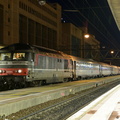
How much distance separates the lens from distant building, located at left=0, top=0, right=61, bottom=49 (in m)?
56.1

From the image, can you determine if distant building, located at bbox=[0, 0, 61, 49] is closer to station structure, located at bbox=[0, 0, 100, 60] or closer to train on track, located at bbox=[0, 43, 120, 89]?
station structure, located at bbox=[0, 0, 100, 60]

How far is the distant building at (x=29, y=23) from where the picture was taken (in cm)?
5606

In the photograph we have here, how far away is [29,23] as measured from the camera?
2544 inches

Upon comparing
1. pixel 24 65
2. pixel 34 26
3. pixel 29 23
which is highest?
pixel 29 23

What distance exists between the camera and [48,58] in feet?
67.2

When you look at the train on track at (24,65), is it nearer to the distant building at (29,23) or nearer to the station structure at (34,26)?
the station structure at (34,26)

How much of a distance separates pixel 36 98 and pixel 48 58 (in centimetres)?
892

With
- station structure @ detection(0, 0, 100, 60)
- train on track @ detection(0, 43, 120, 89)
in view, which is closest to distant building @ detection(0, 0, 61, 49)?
station structure @ detection(0, 0, 100, 60)

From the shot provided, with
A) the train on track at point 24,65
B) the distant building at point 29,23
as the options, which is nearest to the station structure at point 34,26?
the distant building at point 29,23

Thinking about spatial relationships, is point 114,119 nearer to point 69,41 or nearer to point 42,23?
point 42,23

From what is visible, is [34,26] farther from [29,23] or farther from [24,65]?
[24,65]

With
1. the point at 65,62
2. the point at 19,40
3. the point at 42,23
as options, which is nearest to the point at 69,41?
the point at 42,23

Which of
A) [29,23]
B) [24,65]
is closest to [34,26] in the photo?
[29,23]

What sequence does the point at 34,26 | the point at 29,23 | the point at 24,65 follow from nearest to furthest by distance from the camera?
the point at 24,65, the point at 29,23, the point at 34,26
